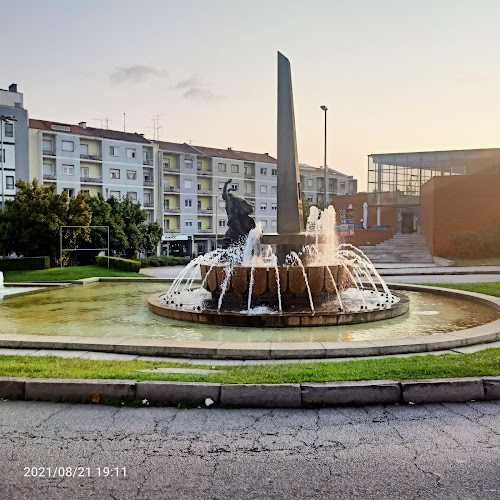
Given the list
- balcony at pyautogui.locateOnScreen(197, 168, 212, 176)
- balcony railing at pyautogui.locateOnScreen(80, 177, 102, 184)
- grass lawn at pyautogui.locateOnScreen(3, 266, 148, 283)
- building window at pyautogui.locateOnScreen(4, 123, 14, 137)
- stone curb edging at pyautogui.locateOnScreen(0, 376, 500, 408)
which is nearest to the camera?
stone curb edging at pyautogui.locateOnScreen(0, 376, 500, 408)

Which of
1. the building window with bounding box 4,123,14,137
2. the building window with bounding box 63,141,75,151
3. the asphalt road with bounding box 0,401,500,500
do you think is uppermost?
the building window with bounding box 4,123,14,137

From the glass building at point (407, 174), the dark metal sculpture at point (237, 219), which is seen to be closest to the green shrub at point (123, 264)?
the dark metal sculpture at point (237, 219)

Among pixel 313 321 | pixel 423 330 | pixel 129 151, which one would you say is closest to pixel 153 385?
pixel 313 321

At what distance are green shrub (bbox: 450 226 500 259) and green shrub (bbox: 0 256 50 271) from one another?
78.2 ft

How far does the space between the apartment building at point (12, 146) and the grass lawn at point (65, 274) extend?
25785 mm

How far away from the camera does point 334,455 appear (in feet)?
13.4

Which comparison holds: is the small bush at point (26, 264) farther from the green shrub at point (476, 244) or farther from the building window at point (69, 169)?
the building window at point (69, 169)

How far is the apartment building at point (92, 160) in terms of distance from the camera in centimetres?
5347

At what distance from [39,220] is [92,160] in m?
29.3

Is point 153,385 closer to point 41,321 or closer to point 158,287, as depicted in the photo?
point 41,321

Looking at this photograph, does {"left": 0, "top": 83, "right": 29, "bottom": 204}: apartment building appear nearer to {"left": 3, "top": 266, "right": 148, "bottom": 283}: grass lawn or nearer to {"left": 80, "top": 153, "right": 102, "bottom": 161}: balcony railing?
{"left": 80, "top": 153, "right": 102, "bottom": 161}: balcony railing

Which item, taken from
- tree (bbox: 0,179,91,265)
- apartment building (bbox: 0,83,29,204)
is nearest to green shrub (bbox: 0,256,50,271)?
tree (bbox: 0,179,91,265)

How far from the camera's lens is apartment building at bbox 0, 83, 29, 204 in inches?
1956

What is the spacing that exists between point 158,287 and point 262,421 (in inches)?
534
